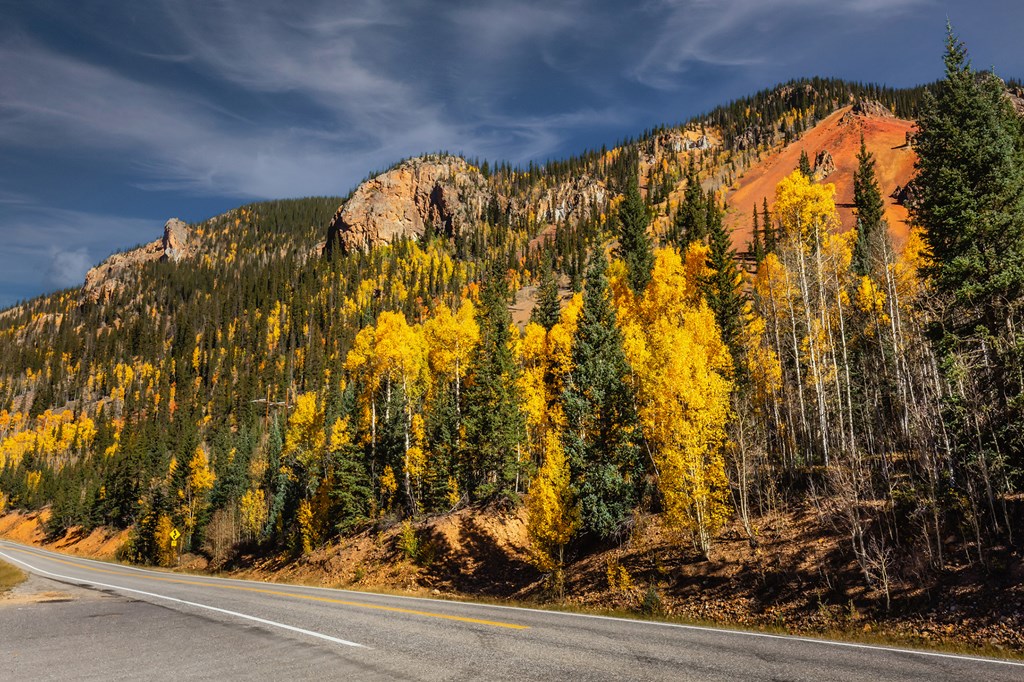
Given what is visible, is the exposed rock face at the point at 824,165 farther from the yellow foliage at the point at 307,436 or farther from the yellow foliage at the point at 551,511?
the yellow foliage at the point at 551,511

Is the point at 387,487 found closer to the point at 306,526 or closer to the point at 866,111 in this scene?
the point at 306,526

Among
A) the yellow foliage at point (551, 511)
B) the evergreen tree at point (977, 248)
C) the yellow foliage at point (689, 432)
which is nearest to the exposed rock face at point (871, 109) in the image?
the evergreen tree at point (977, 248)

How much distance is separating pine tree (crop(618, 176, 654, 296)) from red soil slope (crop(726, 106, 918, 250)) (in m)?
51.0

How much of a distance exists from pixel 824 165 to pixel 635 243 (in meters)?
121

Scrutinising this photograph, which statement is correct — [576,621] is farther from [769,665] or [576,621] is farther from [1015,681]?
[1015,681]

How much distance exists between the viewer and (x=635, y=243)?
5825 centimetres

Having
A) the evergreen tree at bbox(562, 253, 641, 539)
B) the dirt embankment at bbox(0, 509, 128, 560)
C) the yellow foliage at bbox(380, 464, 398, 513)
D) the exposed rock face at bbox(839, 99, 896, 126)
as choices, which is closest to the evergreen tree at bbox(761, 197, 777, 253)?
the evergreen tree at bbox(562, 253, 641, 539)

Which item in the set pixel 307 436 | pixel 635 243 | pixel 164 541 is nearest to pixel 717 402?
pixel 635 243

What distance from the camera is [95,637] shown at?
1090 cm

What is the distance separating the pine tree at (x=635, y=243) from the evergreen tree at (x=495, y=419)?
67.7 ft

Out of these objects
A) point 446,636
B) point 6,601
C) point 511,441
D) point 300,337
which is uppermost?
point 300,337

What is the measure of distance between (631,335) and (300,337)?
13547cm

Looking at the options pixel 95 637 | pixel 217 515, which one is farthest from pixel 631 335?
pixel 217 515

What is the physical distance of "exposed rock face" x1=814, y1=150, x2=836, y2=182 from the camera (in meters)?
142
